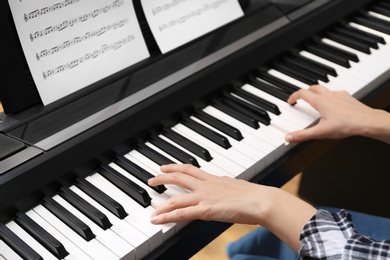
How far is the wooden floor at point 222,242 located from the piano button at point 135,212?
97cm

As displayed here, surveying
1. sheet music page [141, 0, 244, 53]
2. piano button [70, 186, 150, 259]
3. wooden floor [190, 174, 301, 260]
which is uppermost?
sheet music page [141, 0, 244, 53]

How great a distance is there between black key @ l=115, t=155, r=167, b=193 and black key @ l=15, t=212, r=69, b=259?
9.0 inches

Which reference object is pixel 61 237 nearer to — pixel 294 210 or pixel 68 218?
pixel 68 218

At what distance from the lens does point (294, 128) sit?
146 cm

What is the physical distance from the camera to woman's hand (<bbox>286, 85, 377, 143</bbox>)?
1443mm

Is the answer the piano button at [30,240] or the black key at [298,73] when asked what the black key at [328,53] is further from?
the piano button at [30,240]

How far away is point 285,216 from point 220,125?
0.32 m

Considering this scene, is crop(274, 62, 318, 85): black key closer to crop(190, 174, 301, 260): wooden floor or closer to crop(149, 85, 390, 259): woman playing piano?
crop(149, 85, 390, 259): woman playing piano

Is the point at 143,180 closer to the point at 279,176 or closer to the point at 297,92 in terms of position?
the point at 279,176

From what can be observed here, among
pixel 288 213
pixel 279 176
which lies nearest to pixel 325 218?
pixel 288 213

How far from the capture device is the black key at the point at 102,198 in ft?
3.94

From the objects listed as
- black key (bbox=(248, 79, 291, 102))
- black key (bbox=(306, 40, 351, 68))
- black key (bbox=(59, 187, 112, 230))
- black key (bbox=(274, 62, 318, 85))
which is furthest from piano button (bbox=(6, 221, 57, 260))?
Answer: black key (bbox=(306, 40, 351, 68))

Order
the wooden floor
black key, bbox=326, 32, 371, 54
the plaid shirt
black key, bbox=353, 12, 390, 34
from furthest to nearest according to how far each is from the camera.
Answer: the wooden floor → black key, bbox=353, 12, 390, 34 → black key, bbox=326, 32, 371, 54 → the plaid shirt

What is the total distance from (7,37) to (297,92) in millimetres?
690
